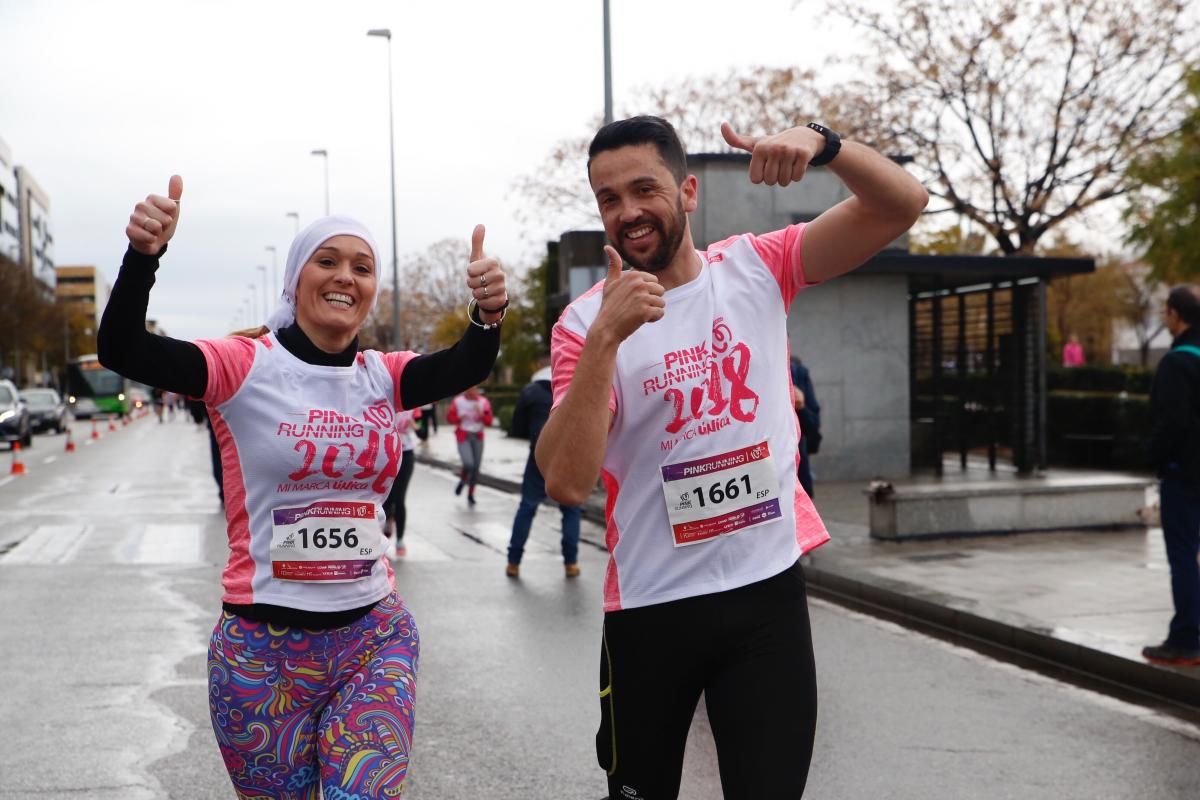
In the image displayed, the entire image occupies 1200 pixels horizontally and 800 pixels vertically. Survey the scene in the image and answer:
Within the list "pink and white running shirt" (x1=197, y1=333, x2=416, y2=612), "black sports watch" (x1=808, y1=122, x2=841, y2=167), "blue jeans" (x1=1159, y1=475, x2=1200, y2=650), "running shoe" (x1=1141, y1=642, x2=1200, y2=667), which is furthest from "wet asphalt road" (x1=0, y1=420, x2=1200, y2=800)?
"black sports watch" (x1=808, y1=122, x2=841, y2=167)

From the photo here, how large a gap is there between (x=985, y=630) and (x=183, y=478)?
56.1 ft

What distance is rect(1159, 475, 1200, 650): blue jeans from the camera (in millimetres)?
6465

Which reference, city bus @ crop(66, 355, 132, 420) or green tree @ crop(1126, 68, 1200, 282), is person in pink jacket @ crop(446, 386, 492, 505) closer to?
green tree @ crop(1126, 68, 1200, 282)

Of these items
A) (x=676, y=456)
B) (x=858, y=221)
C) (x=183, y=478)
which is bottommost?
(x=183, y=478)

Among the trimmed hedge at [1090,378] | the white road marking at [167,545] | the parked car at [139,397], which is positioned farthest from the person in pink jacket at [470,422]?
the parked car at [139,397]

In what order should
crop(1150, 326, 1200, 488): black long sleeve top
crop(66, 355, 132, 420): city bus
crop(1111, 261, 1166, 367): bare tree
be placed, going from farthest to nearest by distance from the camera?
1. crop(66, 355, 132, 420): city bus
2. crop(1111, 261, 1166, 367): bare tree
3. crop(1150, 326, 1200, 488): black long sleeve top

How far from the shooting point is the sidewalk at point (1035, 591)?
7070mm

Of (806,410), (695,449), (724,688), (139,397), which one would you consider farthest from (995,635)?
(139,397)

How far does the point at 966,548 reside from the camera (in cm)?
1125

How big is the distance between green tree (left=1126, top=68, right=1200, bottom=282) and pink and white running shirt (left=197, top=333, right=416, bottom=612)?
16.8 metres

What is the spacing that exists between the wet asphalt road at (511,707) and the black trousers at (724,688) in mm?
2214

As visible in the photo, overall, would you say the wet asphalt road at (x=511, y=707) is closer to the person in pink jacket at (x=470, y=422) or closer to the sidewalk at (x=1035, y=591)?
the sidewalk at (x=1035, y=591)

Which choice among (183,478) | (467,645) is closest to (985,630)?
(467,645)

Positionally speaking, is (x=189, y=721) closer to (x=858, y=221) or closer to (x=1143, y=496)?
(x=858, y=221)
